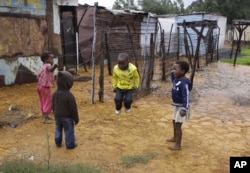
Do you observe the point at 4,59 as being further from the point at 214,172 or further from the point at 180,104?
the point at 214,172

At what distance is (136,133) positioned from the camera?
6305mm

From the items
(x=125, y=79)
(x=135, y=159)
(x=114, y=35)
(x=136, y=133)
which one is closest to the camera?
Result: (x=135, y=159)

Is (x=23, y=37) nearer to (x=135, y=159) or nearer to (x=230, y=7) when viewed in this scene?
(x=135, y=159)

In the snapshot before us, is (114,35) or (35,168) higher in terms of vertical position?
(114,35)

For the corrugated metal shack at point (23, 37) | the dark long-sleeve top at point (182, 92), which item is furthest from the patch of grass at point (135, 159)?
the corrugated metal shack at point (23, 37)

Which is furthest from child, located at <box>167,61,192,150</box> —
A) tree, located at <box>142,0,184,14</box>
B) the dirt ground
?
tree, located at <box>142,0,184,14</box>

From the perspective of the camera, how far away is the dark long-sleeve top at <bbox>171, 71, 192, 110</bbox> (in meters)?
5.19

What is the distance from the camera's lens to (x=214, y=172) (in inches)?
188

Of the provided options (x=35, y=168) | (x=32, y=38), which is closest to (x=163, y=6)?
(x=32, y=38)

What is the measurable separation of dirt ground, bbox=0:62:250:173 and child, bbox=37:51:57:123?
1.10 ft

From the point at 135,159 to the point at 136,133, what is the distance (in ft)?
4.26

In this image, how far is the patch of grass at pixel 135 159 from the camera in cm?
489

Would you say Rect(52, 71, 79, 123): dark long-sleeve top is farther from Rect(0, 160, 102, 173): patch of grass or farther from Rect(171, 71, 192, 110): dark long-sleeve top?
Rect(171, 71, 192, 110): dark long-sleeve top

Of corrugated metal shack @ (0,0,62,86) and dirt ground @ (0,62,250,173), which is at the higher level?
corrugated metal shack @ (0,0,62,86)
